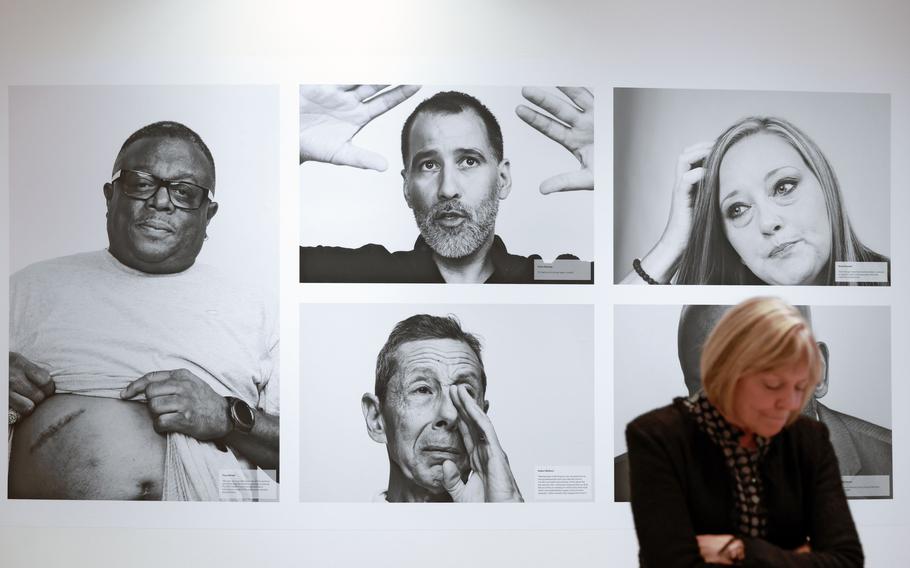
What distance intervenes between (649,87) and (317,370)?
5.87ft

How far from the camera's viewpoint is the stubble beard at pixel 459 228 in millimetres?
3641

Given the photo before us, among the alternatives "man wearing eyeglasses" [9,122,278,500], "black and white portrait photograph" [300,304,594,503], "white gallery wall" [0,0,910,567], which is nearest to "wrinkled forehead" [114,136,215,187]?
"man wearing eyeglasses" [9,122,278,500]

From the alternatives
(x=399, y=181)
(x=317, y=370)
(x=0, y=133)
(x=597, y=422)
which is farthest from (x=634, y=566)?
(x=0, y=133)

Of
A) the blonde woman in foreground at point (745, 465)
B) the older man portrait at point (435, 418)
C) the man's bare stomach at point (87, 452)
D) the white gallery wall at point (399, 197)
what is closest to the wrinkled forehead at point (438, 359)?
the older man portrait at point (435, 418)

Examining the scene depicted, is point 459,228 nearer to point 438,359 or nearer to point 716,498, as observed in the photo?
point 438,359

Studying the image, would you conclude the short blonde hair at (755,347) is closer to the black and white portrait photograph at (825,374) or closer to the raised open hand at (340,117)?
→ the black and white portrait photograph at (825,374)

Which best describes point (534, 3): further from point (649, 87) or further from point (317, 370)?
point (317, 370)

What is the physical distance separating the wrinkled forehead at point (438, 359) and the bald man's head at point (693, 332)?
0.84 metres

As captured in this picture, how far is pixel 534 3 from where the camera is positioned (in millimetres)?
3689

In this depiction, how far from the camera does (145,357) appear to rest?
3639 millimetres

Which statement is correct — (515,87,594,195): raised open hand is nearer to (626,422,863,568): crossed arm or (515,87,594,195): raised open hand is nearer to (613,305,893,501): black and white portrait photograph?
(613,305,893,501): black and white portrait photograph

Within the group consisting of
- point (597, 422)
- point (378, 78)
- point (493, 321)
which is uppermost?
point (378, 78)

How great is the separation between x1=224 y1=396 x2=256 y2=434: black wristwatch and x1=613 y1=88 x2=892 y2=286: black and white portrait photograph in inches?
62.8

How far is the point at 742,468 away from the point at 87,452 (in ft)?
8.93
